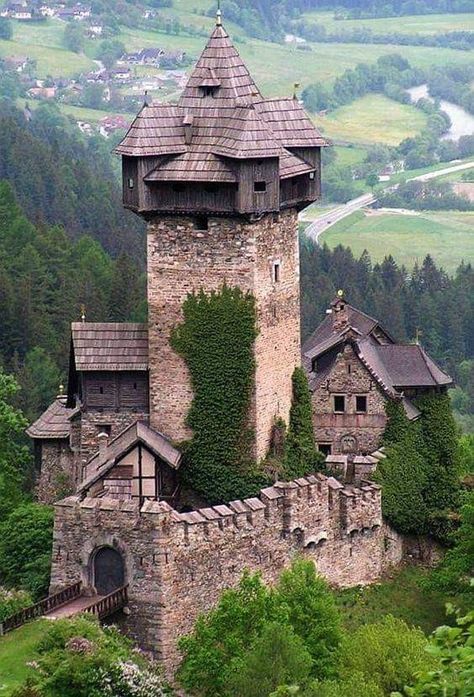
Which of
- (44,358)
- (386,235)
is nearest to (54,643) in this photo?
(44,358)

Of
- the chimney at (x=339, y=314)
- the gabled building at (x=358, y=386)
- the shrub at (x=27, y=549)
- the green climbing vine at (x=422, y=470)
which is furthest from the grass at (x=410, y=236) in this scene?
the shrub at (x=27, y=549)

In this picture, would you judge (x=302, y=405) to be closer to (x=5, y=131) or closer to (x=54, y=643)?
(x=54, y=643)

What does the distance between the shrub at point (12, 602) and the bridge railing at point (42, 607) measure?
11.3 inches

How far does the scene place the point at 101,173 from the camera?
164 m

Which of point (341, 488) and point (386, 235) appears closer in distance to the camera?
point (341, 488)

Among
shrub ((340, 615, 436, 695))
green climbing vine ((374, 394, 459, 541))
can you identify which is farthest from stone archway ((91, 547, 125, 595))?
green climbing vine ((374, 394, 459, 541))

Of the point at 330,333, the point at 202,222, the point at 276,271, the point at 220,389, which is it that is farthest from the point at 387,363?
the point at 202,222

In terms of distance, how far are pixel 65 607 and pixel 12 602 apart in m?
1.25

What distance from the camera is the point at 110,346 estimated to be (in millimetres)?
56125

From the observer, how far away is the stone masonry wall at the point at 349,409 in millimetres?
57500

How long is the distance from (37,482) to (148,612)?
953 centimetres

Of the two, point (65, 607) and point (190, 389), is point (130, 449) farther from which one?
point (65, 607)

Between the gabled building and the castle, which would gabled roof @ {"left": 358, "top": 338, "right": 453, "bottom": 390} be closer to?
the gabled building

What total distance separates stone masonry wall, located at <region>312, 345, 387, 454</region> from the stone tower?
1.99 meters
